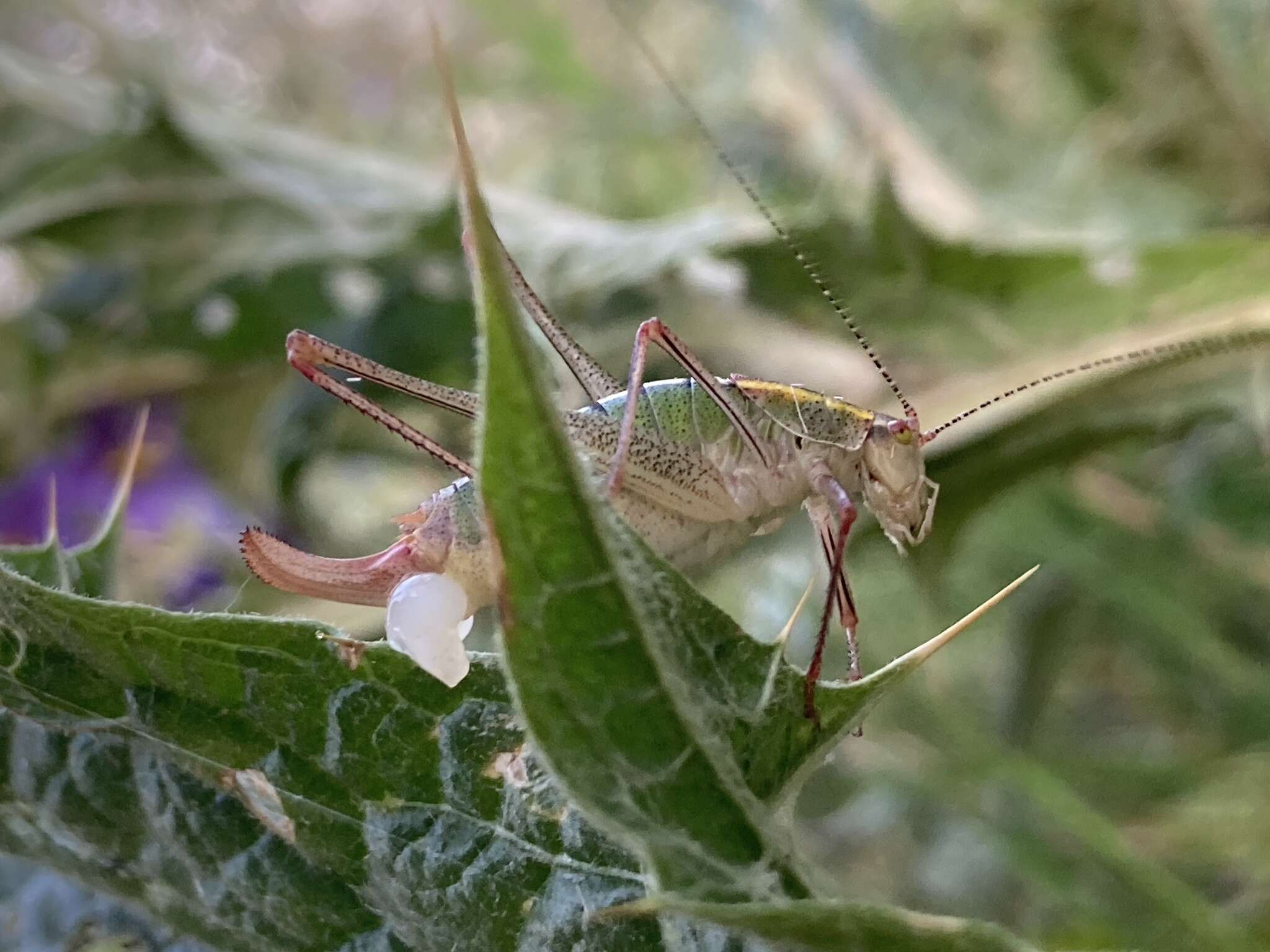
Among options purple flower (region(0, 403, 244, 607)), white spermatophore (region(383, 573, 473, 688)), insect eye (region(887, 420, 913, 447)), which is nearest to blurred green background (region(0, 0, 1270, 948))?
purple flower (region(0, 403, 244, 607))

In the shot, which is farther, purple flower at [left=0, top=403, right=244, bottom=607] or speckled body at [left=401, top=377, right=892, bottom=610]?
purple flower at [left=0, top=403, right=244, bottom=607]

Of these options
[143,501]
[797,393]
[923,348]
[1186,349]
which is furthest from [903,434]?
[143,501]

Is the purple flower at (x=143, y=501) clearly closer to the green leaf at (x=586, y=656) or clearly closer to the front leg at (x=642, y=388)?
the front leg at (x=642, y=388)

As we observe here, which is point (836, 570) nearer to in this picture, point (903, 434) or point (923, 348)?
point (903, 434)

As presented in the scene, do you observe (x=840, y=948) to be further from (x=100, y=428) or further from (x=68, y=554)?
(x=100, y=428)

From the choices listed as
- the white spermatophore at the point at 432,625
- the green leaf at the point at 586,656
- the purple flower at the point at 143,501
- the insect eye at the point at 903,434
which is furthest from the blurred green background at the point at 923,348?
the green leaf at the point at 586,656

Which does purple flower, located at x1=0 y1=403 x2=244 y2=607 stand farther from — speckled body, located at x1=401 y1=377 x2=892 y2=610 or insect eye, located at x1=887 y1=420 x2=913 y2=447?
insect eye, located at x1=887 y1=420 x2=913 y2=447

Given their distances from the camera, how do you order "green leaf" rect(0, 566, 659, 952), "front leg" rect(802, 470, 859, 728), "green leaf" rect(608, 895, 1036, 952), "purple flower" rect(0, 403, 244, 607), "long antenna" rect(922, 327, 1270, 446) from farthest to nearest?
1. "purple flower" rect(0, 403, 244, 607)
2. "long antenna" rect(922, 327, 1270, 446)
3. "front leg" rect(802, 470, 859, 728)
4. "green leaf" rect(0, 566, 659, 952)
5. "green leaf" rect(608, 895, 1036, 952)

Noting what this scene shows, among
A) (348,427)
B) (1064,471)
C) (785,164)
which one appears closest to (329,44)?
(785,164)
